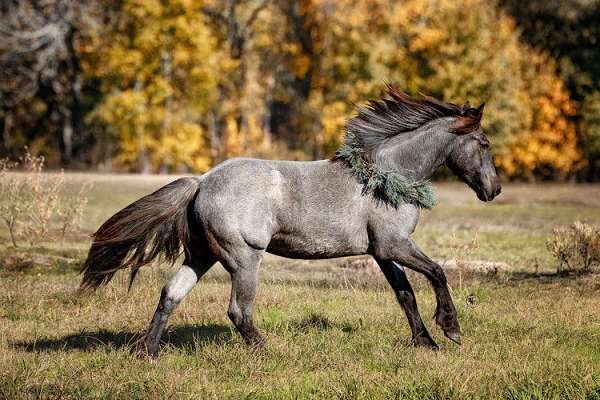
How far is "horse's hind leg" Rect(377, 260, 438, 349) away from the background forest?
94.9 feet

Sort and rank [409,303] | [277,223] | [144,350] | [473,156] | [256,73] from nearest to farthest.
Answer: [144,350] → [277,223] → [409,303] → [473,156] → [256,73]

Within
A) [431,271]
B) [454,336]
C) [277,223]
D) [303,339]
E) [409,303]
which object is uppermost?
[277,223]

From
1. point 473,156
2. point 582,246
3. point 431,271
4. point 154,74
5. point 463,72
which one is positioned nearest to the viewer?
point 431,271

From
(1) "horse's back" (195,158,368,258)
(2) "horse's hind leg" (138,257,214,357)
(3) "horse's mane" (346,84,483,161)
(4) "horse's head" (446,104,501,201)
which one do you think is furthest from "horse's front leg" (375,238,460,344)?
(2) "horse's hind leg" (138,257,214,357)

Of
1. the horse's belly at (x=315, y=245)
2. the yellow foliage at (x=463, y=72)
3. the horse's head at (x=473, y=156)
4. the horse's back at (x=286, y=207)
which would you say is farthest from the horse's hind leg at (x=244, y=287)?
the yellow foliage at (x=463, y=72)

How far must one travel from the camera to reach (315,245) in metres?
7.57

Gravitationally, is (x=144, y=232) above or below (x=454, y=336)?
above

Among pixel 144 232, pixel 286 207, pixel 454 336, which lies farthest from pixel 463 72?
pixel 144 232

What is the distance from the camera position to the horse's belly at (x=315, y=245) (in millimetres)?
7527

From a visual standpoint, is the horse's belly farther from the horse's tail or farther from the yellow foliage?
the yellow foliage

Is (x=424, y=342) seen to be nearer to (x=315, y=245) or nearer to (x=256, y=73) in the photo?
(x=315, y=245)

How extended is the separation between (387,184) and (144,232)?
225 centimetres

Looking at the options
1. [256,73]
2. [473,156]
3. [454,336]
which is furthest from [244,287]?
[256,73]

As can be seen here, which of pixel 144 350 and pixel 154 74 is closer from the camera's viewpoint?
pixel 144 350
